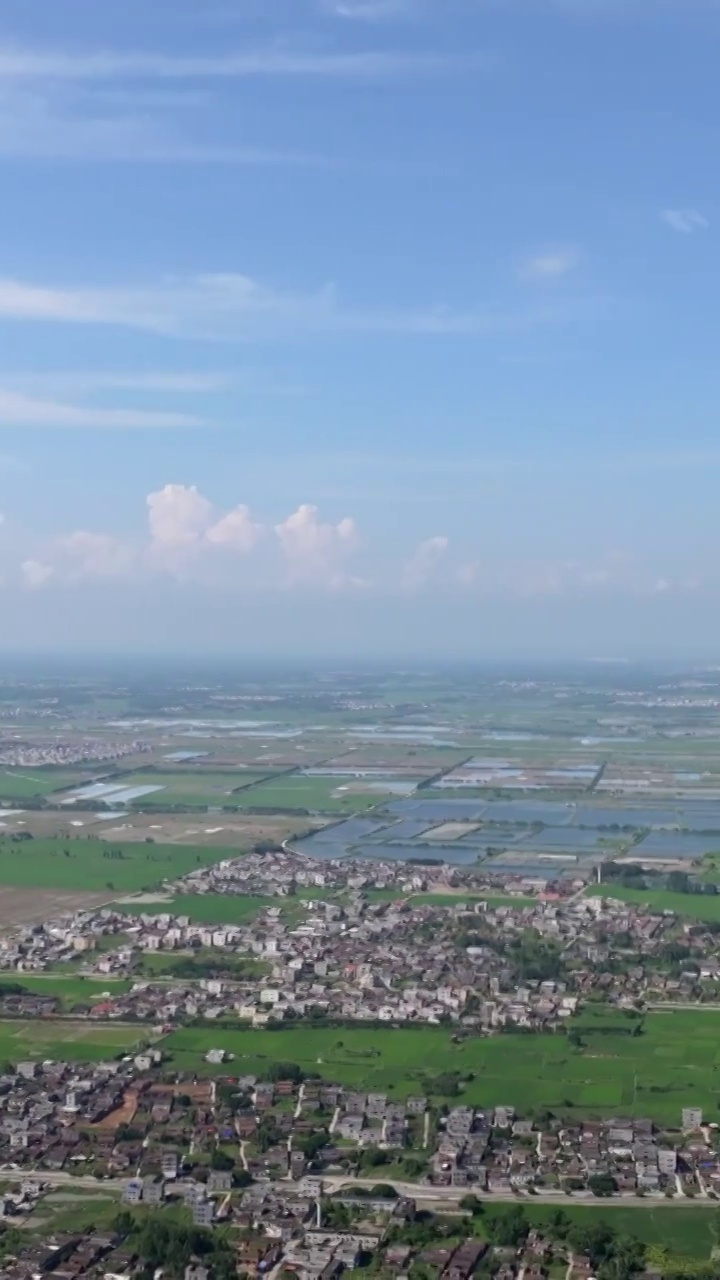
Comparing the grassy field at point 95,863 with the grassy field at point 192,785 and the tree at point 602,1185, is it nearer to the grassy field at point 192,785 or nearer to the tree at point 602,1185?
the grassy field at point 192,785

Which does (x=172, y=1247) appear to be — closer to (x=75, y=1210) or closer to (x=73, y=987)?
(x=75, y=1210)

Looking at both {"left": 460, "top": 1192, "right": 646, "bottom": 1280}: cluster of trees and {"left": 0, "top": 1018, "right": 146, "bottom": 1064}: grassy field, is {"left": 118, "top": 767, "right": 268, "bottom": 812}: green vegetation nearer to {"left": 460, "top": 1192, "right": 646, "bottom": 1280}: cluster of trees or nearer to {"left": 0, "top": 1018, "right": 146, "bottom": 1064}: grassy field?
{"left": 0, "top": 1018, "right": 146, "bottom": 1064}: grassy field

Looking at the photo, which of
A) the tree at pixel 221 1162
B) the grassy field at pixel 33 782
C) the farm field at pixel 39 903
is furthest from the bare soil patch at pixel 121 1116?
the grassy field at pixel 33 782

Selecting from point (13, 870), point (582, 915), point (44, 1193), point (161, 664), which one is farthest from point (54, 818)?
point (161, 664)

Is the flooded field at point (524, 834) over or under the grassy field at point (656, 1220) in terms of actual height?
over

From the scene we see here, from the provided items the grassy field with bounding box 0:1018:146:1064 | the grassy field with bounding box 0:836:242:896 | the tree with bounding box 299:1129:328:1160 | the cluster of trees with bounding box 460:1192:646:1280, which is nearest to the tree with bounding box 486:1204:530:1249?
the cluster of trees with bounding box 460:1192:646:1280

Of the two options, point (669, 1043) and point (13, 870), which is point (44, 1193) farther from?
point (13, 870)
